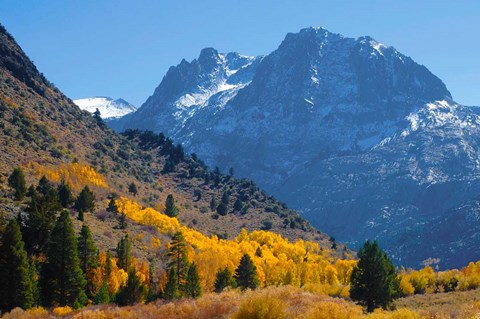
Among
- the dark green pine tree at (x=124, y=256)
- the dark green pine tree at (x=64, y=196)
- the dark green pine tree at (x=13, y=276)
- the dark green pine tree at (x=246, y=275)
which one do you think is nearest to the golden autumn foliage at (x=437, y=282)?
the dark green pine tree at (x=246, y=275)

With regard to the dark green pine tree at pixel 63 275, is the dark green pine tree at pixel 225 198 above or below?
above

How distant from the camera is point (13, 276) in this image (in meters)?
54.7

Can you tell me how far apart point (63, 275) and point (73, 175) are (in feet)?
223

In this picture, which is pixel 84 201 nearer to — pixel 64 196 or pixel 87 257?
pixel 64 196

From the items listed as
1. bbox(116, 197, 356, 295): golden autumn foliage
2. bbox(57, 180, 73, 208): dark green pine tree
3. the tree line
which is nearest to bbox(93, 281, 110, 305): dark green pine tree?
the tree line

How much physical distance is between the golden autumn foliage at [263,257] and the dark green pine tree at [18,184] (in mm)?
25468

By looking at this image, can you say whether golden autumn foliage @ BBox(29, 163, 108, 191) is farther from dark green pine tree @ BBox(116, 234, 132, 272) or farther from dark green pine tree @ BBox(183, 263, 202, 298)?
dark green pine tree @ BBox(183, 263, 202, 298)

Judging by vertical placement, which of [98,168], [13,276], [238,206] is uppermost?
[238,206]

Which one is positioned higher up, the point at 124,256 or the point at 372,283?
the point at 372,283

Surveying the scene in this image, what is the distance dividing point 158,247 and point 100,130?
9379 cm

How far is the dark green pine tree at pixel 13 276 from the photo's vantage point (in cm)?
5388

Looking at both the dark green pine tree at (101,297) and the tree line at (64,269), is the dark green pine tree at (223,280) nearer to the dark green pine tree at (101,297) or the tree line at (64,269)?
the tree line at (64,269)

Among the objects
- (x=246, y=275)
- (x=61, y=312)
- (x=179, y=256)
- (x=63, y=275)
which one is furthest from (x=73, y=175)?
(x=61, y=312)

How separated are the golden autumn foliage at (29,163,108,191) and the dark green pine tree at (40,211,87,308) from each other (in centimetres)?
5483
